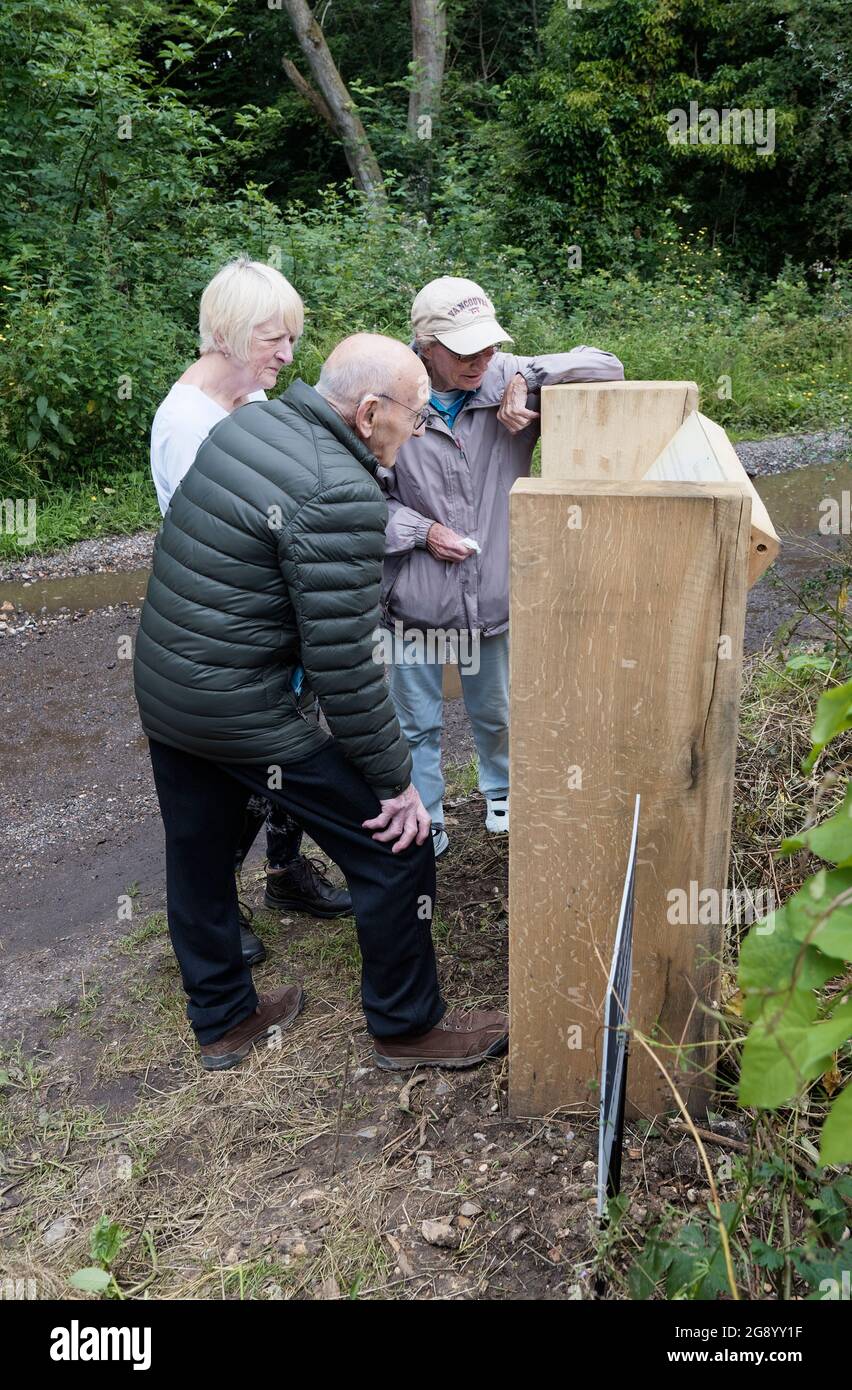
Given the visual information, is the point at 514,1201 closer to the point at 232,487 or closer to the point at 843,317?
the point at 232,487

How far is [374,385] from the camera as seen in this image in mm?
2311

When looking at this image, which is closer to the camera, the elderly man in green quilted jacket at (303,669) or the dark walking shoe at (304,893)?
the elderly man in green quilted jacket at (303,669)

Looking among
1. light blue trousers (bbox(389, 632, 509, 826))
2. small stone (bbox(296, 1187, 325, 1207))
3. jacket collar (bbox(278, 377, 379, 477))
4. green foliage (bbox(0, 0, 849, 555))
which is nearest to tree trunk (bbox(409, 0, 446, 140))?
green foliage (bbox(0, 0, 849, 555))

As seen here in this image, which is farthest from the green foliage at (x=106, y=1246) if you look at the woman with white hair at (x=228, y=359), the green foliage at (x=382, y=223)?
the green foliage at (x=382, y=223)

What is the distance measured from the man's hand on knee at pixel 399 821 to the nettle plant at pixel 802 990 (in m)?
1.41

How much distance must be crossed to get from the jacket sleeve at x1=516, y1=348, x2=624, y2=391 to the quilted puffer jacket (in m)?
0.89

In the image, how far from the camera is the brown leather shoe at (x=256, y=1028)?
8.87ft

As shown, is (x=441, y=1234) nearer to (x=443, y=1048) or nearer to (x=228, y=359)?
(x=443, y=1048)

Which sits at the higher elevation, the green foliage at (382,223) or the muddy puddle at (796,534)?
the green foliage at (382,223)

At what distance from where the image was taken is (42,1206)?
2.34 meters

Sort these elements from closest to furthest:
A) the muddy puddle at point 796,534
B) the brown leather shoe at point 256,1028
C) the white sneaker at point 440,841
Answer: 1. the brown leather shoe at point 256,1028
2. the white sneaker at point 440,841
3. the muddy puddle at point 796,534

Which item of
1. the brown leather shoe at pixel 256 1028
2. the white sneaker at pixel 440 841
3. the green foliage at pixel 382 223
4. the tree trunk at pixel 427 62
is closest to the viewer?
the brown leather shoe at pixel 256 1028

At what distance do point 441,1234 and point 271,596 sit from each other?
1285mm

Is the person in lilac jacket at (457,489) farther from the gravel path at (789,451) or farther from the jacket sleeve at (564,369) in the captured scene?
the gravel path at (789,451)
